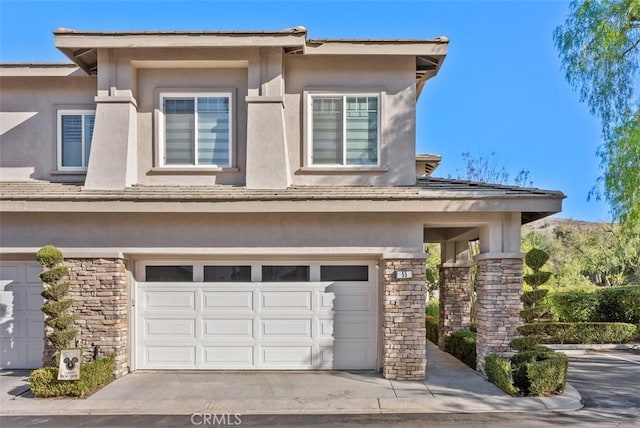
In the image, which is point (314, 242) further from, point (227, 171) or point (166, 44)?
point (166, 44)

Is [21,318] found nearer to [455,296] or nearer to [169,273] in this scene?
[169,273]

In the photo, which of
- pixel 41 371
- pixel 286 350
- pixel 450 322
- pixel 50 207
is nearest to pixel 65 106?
pixel 50 207

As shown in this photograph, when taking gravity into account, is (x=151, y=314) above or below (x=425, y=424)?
above

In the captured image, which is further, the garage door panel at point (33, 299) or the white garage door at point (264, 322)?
the garage door panel at point (33, 299)

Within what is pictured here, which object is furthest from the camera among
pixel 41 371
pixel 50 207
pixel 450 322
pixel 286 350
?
pixel 450 322

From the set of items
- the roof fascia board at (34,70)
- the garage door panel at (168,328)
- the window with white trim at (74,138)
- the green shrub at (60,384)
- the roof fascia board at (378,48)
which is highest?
Answer: the roof fascia board at (378,48)

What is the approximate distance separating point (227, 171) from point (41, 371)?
5178 millimetres

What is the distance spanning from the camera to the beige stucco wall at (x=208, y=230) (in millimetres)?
9516

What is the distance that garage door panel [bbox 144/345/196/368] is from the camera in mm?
10000

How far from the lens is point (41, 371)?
835 centimetres

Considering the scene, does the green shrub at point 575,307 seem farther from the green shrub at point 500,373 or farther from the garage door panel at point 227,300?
the garage door panel at point 227,300

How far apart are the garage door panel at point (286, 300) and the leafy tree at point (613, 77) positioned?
721 cm

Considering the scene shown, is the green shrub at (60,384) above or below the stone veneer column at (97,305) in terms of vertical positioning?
below

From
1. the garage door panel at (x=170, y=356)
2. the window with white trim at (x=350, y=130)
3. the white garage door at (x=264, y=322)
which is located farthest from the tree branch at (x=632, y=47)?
the garage door panel at (x=170, y=356)
